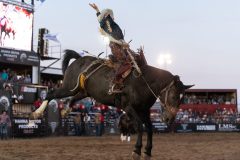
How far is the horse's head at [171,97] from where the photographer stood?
945cm

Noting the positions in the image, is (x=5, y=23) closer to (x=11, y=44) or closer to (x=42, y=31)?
(x=11, y=44)

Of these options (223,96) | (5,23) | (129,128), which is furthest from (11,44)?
(223,96)

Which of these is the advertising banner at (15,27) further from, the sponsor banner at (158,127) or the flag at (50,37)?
the sponsor banner at (158,127)

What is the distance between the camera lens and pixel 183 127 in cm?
3700

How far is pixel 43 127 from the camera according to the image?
2669 centimetres

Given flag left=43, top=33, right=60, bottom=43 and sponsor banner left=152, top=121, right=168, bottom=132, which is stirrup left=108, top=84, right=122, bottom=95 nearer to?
sponsor banner left=152, top=121, right=168, bottom=132

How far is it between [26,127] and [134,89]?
55.4 ft

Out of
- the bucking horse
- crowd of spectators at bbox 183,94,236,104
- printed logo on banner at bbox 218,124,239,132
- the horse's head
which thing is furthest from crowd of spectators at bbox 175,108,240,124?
the horse's head

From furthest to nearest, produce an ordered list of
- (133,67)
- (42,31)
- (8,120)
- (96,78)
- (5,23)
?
(42,31)
(5,23)
(8,120)
(96,78)
(133,67)

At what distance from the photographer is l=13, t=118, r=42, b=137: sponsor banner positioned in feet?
81.6

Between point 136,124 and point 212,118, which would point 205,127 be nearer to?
point 212,118

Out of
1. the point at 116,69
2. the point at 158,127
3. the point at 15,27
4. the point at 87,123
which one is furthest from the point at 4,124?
the point at 158,127

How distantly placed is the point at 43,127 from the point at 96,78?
16692 mm

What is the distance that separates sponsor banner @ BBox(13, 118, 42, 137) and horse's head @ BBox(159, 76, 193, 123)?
1683 cm
